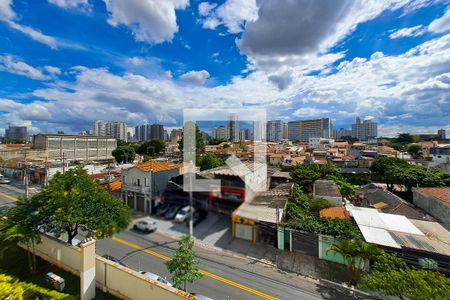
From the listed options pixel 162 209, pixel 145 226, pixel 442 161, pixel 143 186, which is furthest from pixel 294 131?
pixel 145 226

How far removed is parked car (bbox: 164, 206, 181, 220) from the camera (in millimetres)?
8770

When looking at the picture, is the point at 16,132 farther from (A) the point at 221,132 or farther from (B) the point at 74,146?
(A) the point at 221,132

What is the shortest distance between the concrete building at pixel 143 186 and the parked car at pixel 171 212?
0.80m

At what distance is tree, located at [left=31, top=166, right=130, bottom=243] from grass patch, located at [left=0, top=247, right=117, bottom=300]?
1096mm

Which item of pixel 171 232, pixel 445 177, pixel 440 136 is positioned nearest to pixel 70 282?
pixel 171 232

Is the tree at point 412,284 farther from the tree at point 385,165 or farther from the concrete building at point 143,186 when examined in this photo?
the tree at point 385,165

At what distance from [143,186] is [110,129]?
254 ft

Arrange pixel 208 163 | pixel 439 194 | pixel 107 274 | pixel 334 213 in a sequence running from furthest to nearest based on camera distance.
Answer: pixel 208 163, pixel 439 194, pixel 334 213, pixel 107 274

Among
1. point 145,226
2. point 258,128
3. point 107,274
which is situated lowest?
point 107,274

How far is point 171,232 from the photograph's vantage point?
8.95 m

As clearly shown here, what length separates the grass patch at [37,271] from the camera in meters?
5.49

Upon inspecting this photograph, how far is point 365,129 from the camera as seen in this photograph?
87625 millimetres

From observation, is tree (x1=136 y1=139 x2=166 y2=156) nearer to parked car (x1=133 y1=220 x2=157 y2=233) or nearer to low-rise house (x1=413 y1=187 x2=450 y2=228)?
parked car (x1=133 y1=220 x2=157 y2=233)

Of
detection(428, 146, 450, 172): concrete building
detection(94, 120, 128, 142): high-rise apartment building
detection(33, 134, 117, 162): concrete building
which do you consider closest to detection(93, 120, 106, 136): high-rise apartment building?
detection(94, 120, 128, 142): high-rise apartment building
